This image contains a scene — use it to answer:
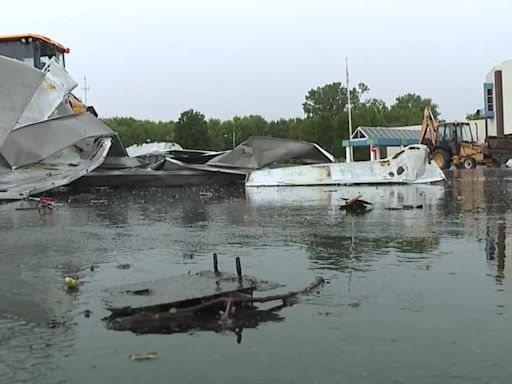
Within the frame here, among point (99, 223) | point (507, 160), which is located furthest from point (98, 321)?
point (507, 160)

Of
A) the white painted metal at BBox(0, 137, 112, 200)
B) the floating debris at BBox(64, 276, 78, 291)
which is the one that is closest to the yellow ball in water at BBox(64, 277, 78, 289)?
the floating debris at BBox(64, 276, 78, 291)

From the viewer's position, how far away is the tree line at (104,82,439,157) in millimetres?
78312

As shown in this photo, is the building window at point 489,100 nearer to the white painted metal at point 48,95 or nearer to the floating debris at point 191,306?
the white painted metal at point 48,95

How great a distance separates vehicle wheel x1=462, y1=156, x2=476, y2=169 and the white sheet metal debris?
19.2 meters

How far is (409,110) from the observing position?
110 m

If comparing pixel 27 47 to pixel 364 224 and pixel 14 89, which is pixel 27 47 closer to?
pixel 14 89

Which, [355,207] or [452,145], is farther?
[452,145]

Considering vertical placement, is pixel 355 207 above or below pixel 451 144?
below

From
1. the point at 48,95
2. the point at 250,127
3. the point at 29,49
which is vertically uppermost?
the point at 250,127

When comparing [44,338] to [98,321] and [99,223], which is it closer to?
[98,321]

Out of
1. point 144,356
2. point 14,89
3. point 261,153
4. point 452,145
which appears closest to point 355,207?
point 144,356

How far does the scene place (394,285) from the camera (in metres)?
4.61

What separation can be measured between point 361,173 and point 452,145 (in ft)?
72.4

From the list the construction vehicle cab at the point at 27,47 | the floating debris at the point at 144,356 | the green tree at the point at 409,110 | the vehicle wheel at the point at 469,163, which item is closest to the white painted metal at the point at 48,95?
the construction vehicle cab at the point at 27,47
